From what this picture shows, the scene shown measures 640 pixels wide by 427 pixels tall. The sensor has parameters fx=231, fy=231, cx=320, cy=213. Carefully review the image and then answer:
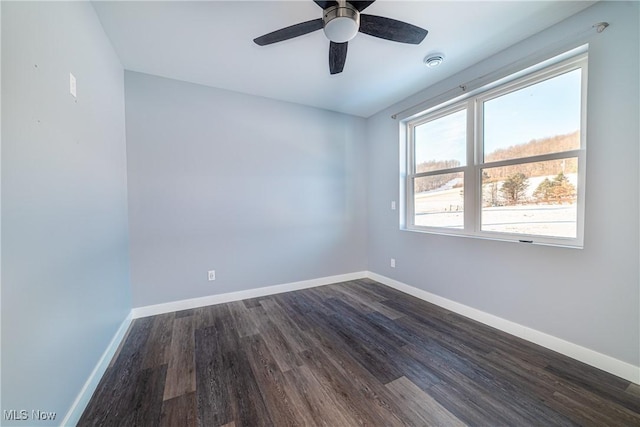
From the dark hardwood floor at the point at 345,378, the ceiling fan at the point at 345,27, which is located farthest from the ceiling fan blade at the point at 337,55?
the dark hardwood floor at the point at 345,378

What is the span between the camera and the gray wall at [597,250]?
1.51 meters

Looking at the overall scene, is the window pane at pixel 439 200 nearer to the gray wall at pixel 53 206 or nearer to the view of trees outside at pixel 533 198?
the view of trees outside at pixel 533 198

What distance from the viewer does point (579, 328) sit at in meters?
1.72

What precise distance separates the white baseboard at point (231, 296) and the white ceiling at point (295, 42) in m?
2.50

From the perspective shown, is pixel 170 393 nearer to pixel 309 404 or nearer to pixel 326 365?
pixel 309 404

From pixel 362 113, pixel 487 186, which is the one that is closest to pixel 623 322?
pixel 487 186

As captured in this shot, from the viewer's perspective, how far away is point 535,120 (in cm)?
202

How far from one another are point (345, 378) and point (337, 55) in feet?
7.71

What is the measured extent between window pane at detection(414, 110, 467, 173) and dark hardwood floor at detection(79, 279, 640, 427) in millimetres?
1755

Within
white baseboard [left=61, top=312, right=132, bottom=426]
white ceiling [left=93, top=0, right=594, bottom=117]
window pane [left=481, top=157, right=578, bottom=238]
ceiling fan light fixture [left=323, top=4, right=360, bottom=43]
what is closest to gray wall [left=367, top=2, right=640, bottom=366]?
window pane [left=481, top=157, right=578, bottom=238]

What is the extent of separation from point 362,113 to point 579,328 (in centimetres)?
331

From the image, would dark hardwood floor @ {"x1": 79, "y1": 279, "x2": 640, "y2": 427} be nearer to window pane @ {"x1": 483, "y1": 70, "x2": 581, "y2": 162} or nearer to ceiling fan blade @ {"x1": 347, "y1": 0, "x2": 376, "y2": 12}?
window pane @ {"x1": 483, "y1": 70, "x2": 581, "y2": 162}

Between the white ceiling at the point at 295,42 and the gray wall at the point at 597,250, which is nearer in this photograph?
the gray wall at the point at 597,250

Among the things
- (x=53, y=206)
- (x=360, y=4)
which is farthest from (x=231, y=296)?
(x=360, y=4)
